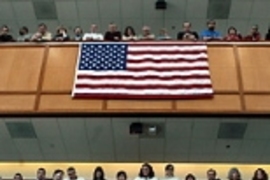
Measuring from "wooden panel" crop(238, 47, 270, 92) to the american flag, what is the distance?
755 mm

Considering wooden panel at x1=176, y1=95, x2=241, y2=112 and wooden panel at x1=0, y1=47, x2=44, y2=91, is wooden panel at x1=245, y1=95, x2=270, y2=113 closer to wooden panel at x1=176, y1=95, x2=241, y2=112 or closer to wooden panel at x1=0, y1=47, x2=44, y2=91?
wooden panel at x1=176, y1=95, x2=241, y2=112

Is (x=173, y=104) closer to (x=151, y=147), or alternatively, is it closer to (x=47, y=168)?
(x=151, y=147)

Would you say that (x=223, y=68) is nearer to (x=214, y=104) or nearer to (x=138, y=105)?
(x=214, y=104)

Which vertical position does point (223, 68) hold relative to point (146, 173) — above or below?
above

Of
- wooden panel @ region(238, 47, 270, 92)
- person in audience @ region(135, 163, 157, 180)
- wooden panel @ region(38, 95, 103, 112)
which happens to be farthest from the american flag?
person in audience @ region(135, 163, 157, 180)

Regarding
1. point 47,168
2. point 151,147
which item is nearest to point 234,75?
point 151,147

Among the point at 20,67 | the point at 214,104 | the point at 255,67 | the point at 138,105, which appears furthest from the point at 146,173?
the point at 20,67

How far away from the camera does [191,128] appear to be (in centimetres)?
1059

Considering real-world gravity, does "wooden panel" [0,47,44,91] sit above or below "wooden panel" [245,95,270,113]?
above

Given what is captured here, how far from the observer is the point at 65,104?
34.8ft

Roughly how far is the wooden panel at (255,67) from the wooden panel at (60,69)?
3459mm

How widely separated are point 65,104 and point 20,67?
1376mm

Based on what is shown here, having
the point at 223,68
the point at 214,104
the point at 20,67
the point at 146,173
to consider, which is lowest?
the point at 146,173

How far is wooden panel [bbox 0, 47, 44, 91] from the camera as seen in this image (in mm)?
10898
